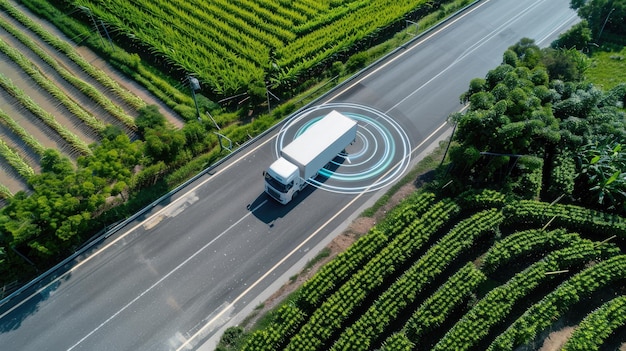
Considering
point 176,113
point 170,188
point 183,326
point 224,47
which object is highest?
point 224,47

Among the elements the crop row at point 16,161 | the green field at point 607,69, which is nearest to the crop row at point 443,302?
Result: the green field at point 607,69

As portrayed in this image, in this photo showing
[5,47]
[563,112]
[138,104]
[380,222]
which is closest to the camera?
[380,222]

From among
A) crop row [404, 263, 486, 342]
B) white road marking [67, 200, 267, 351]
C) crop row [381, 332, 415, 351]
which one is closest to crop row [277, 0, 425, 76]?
white road marking [67, 200, 267, 351]

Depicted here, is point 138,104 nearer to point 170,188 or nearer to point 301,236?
point 170,188

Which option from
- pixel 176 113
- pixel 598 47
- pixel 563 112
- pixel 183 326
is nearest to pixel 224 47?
pixel 176 113

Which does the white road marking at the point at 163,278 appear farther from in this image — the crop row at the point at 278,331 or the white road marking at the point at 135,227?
the crop row at the point at 278,331

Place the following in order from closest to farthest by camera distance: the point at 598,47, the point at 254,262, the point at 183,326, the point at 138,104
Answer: the point at 183,326, the point at 254,262, the point at 138,104, the point at 598,47
